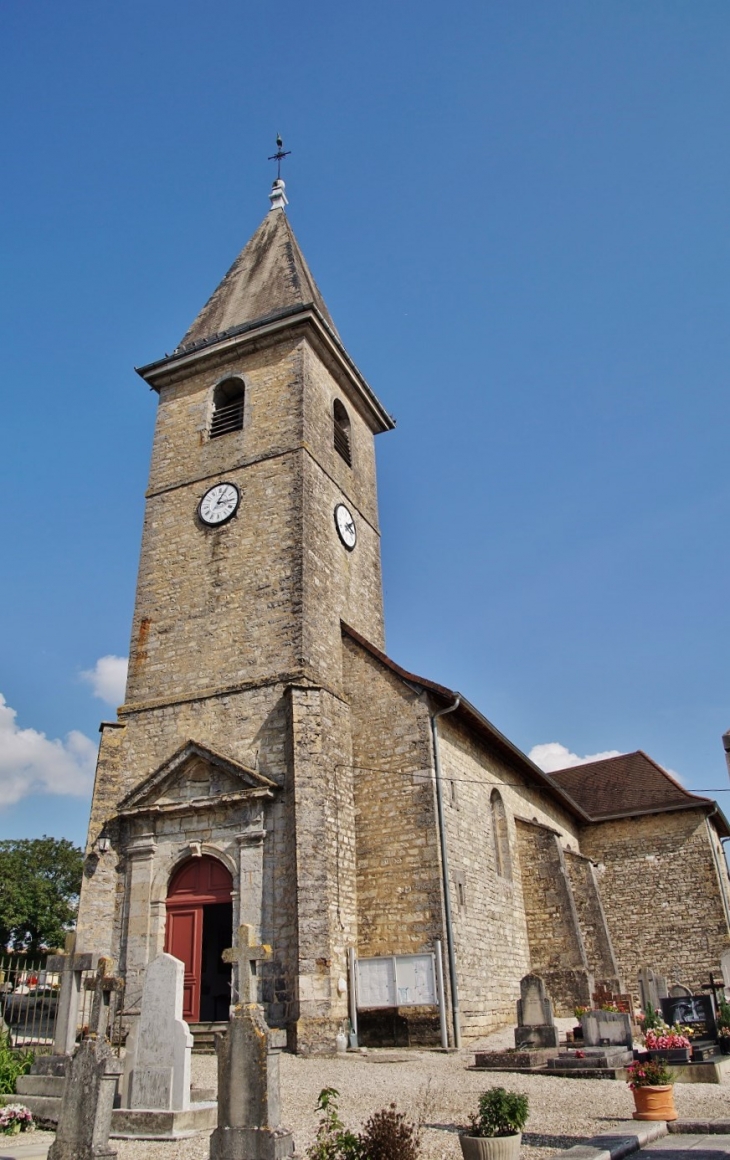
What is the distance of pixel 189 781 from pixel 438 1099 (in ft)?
24.1

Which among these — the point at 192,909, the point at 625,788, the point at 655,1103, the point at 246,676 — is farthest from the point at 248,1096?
the point at 625,788

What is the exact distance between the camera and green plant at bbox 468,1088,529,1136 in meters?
5.39

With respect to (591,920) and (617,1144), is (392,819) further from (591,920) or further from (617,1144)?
(617,1144)

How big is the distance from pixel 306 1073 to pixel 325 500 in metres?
10.5

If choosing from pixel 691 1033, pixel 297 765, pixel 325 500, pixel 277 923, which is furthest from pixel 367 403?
pixel 691 1033

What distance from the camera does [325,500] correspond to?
56.6 ft

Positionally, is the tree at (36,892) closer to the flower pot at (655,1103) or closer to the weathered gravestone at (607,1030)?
the weathered gravestone at (607,1030)

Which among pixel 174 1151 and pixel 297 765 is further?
pixel 297 765

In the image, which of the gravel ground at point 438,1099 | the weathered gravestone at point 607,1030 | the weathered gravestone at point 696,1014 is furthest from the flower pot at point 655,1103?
the weathered gravestone at point 696,1014

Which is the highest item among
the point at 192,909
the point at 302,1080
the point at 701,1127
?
the point at 192,909

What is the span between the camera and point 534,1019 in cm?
1115

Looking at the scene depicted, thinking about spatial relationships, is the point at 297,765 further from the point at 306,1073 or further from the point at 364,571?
the point at 364,571

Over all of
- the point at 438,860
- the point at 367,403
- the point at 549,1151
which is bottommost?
the point at 549,1151

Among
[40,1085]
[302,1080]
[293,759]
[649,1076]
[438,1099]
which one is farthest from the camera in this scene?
[293,759]
